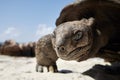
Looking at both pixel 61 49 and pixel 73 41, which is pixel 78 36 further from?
pixel 61 49

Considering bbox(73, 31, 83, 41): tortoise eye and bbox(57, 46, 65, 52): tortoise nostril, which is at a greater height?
bbox(73, 31, 83, 41): tortoise eye

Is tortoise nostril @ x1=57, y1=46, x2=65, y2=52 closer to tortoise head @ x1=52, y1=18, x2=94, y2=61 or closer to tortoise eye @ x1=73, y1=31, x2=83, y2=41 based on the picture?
tortoise head @ x1=52, y1=18, x2=94, y2=61

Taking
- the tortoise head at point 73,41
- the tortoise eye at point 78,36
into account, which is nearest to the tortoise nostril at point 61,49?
the tortoise head at point 73,41

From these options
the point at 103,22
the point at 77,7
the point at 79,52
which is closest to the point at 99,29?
the point at 103,22

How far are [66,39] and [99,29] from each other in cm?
82

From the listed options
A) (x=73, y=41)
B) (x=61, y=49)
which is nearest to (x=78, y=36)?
(x=73, y=41)

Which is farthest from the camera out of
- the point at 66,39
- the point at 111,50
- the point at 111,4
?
the point at 111,50

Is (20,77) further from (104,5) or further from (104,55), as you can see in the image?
(104,5)

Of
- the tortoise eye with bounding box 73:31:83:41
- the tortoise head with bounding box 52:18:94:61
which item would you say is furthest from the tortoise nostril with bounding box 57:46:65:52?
the tortoise eye with bounding box 73:31:83:41

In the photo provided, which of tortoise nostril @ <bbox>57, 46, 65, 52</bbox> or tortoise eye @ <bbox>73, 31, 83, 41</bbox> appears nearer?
tortoise nostril @ <bbox>57, 46, 65, 52</bbox>

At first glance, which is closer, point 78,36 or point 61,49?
point 61,49

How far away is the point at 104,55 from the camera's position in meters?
3.92

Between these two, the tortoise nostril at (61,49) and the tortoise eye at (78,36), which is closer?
the tortoise nostril at (61,49)

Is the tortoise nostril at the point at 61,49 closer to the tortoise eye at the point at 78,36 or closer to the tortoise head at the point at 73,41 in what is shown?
the tortoise head at the point at 73,41
